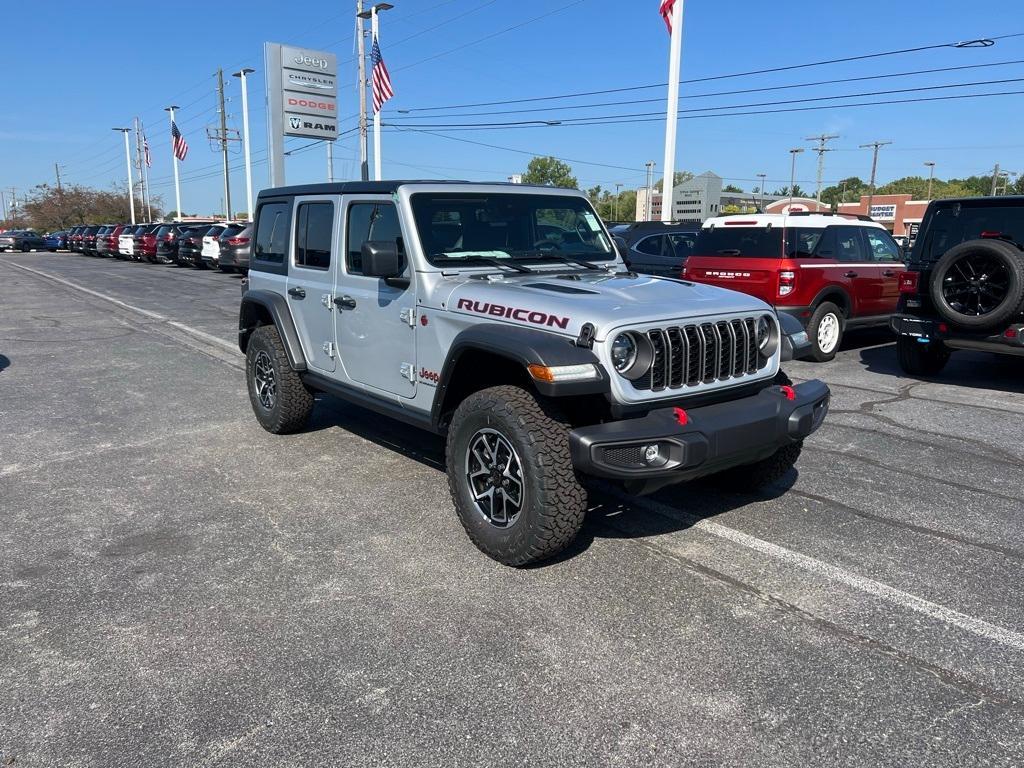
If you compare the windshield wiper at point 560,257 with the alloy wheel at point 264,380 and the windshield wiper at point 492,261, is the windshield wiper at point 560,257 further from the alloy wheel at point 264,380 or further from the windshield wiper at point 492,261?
the alloy wheel at point 264,380

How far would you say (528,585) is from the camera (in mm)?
3596

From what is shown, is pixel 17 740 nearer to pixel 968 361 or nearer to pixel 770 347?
pixel 770 347

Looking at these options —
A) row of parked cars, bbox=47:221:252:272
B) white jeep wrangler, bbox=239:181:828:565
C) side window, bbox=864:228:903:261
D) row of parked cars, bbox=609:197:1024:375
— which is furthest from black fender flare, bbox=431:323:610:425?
row of parked cars, bbox=47:221:252:272

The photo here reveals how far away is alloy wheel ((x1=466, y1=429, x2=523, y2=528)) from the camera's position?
3.70m

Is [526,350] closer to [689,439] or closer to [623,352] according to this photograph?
[623,352]

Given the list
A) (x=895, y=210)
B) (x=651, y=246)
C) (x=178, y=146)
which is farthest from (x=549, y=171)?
(x=651, y=246)

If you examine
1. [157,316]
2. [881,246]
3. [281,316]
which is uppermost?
[881,246]

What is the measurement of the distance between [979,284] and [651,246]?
6507 millimetres

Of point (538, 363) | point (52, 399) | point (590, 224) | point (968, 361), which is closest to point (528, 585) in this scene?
point (538, 363)

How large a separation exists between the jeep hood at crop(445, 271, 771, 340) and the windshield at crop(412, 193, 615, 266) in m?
0.28

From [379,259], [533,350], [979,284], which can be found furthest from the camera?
[979,284]

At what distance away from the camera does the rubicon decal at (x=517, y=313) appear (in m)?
3.64

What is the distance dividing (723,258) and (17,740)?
8842mm

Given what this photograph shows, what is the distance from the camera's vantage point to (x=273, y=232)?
6027 mm
